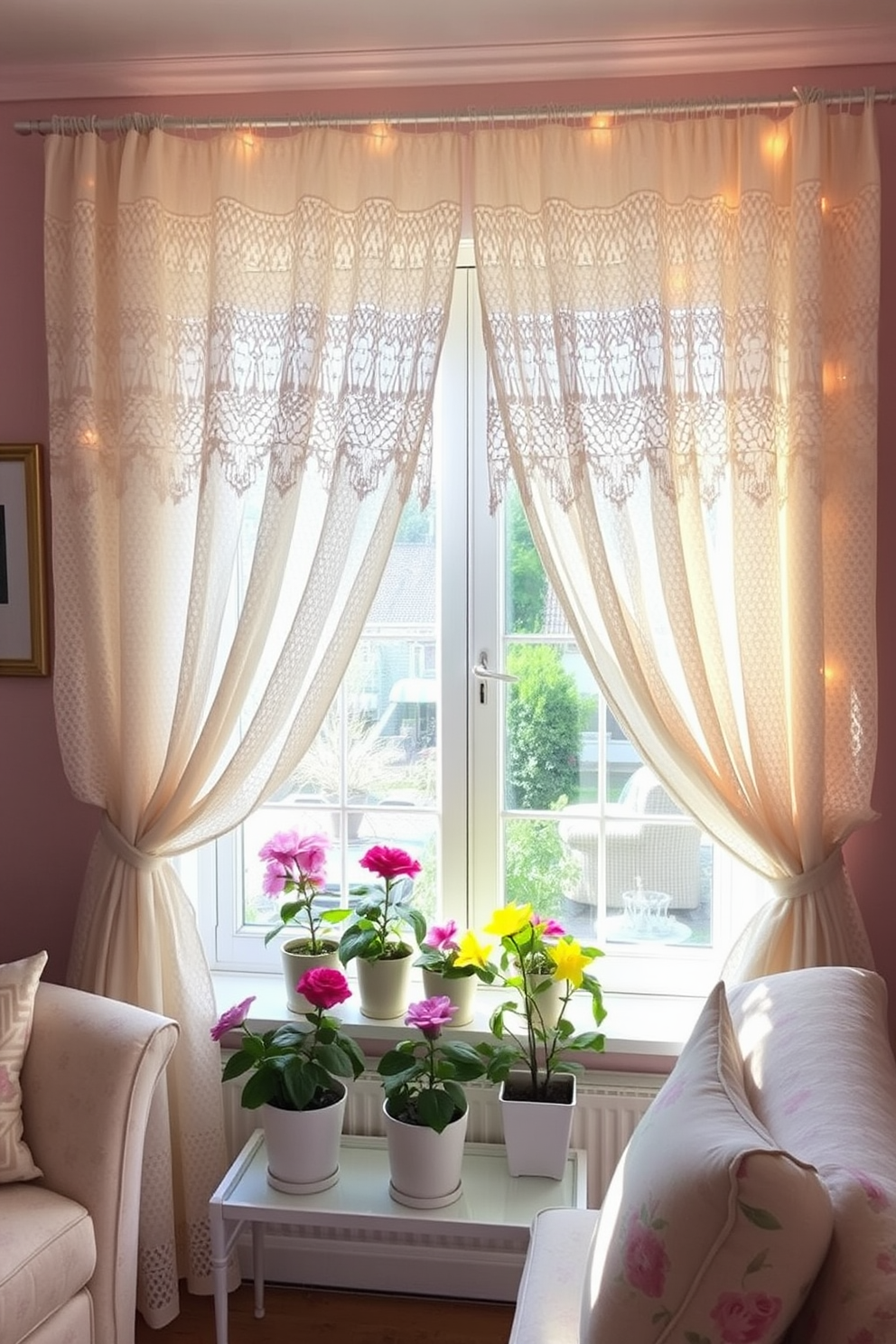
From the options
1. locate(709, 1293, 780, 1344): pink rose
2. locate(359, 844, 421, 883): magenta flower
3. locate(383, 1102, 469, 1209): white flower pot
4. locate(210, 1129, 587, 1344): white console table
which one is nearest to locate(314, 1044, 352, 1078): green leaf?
locate(383, 1102, 469, 1209): white flower pot

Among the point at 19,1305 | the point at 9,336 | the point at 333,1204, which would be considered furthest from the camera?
the point at 9,336

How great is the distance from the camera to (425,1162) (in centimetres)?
240

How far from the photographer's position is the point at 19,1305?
2.04 meters

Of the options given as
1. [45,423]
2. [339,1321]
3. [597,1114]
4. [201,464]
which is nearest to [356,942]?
[597,1114]

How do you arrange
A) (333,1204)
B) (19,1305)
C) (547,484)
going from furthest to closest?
(547,484), (333,1204), (19,1305)

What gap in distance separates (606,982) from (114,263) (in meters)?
1.99

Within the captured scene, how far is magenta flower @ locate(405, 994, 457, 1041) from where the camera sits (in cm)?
239

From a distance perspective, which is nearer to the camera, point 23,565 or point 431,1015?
point 431,1015

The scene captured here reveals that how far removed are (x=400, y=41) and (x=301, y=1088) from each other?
2.18 m

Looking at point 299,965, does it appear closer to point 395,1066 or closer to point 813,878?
point 395,1066

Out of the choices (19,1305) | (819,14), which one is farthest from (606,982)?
(819,14)

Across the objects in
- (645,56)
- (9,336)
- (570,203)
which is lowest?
(9,336)

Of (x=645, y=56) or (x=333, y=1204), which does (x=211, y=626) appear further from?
(x=645, y=56)

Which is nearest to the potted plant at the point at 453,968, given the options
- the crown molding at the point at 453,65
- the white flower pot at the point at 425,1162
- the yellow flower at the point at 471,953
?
the yellow flower at the point at 471,953
